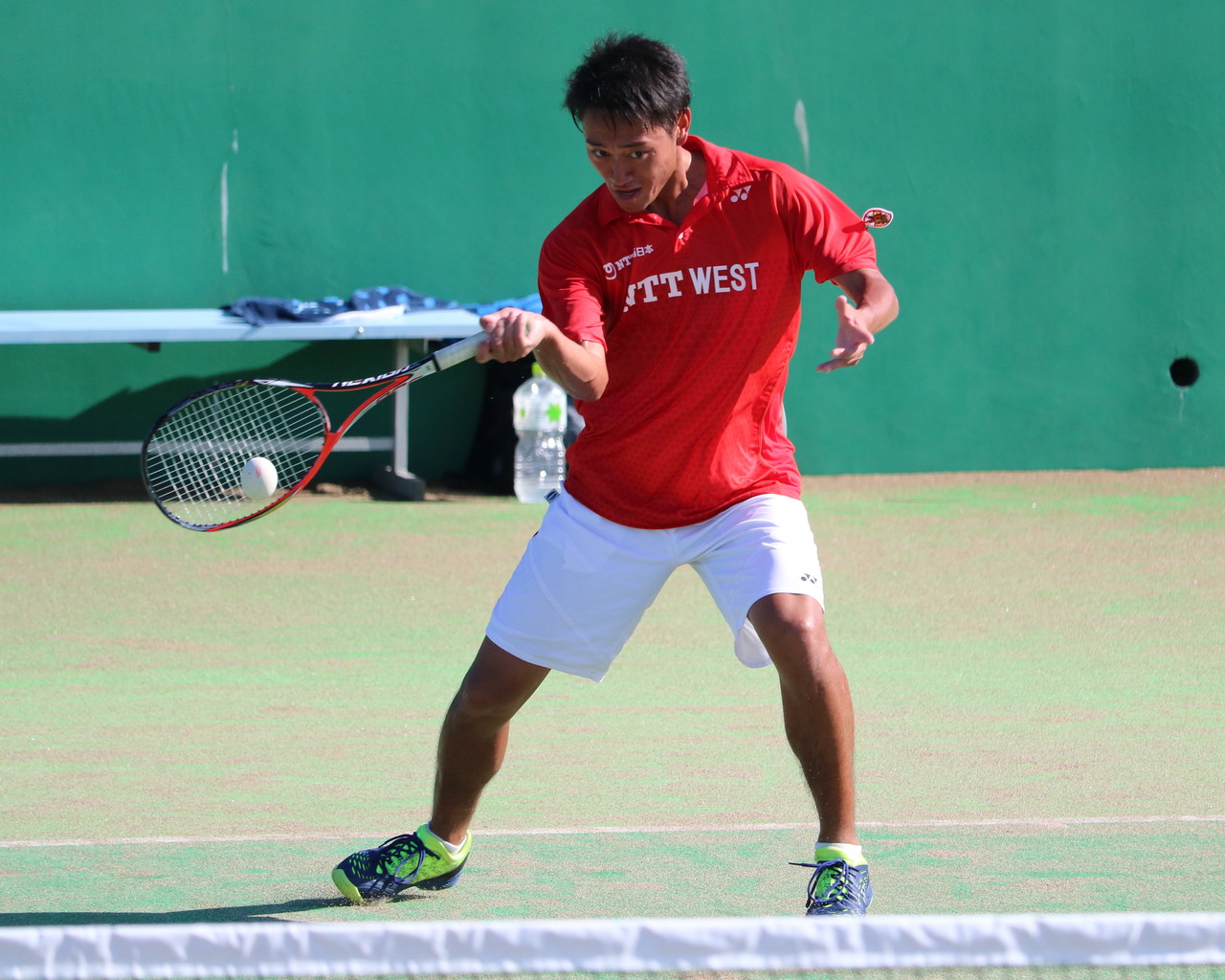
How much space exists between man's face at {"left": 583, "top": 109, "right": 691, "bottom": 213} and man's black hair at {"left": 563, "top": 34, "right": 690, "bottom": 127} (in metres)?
0.02

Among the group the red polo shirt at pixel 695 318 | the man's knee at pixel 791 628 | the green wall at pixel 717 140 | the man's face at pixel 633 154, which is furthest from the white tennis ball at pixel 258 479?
the green wall at pixel 717 140

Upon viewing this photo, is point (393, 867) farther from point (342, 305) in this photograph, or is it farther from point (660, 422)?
point (342, 305)

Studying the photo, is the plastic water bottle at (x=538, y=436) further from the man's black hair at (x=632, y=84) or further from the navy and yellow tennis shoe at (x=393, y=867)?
the man's black hair at (x=632, y=84)

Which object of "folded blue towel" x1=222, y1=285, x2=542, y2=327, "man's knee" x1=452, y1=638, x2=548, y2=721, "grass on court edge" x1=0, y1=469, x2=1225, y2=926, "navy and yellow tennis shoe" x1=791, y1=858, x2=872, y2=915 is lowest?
"grass on court edge" x1=0, y1=469, x2=1225, y2=926

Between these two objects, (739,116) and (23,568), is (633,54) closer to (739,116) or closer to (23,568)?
(23,568)

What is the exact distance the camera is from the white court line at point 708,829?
153 inches

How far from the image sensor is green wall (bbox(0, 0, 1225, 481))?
9492 mm

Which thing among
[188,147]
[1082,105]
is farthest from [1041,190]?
[188,147]

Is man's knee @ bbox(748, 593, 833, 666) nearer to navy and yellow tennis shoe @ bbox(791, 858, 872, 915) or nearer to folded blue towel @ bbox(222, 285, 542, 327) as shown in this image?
navy and yellow tennis shoe @ bbox(791, 858, 872, 915)

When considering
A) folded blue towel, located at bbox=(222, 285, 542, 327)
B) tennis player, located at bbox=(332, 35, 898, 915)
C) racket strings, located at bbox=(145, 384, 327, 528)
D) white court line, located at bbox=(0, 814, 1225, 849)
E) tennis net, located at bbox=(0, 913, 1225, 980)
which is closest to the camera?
tennis net, located at bbox=(0, 913, 1225, 980)

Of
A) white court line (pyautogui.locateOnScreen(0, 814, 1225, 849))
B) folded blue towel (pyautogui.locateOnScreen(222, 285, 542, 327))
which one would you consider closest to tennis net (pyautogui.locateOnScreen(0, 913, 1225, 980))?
white court line (pyautogui.locateOnScreen(0, 814, 1225, 849))

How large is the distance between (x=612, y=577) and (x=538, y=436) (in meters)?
6.27

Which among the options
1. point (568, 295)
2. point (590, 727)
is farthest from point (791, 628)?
point (590, 727)

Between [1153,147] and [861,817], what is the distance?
7550 millimetres
